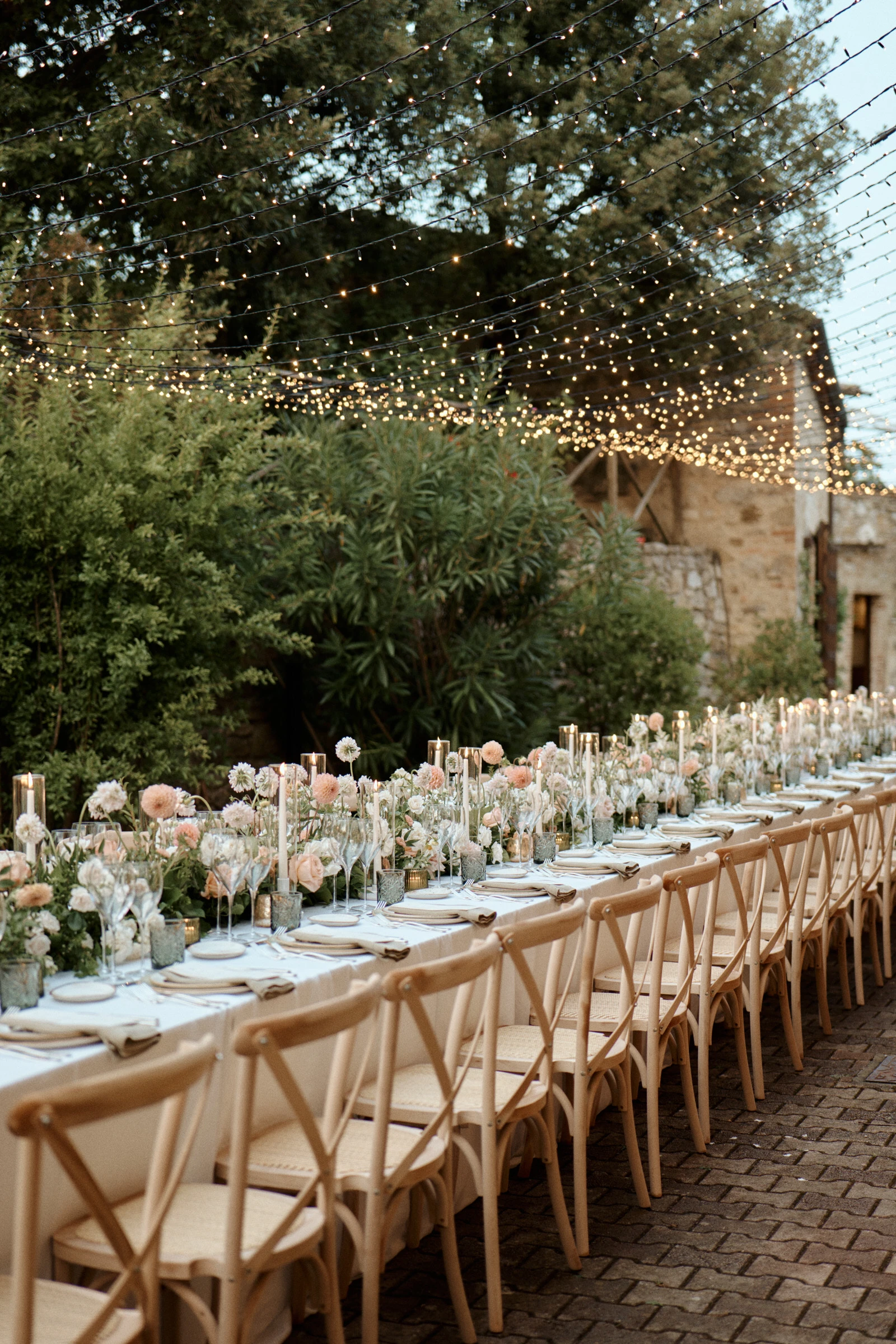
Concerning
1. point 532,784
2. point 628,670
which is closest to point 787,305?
point 628,670

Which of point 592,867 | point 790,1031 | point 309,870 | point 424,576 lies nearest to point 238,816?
point 309,870

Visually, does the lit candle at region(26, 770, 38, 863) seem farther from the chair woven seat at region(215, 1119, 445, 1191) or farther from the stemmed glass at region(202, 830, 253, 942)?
the chair woven seat at region(215, 1119, 445, 1191)

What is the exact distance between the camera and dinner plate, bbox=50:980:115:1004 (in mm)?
2613

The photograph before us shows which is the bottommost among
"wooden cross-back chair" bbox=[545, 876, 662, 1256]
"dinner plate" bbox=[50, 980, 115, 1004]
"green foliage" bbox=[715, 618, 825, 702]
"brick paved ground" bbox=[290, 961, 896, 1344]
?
"brick paved ground" bbox=[290, 961, 896, 1344]

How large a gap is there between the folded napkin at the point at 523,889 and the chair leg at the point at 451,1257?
1.27 m

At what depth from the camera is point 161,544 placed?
7.61 metres

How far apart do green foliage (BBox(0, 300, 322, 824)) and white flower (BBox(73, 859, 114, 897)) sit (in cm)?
469

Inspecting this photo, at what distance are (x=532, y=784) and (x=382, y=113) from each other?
8.84 meters

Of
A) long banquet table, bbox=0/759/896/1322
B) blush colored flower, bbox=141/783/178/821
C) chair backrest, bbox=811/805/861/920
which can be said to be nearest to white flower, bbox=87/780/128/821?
blush colored flower, bbox=141/783/178/821

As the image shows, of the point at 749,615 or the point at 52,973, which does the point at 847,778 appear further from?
the point at 749,615

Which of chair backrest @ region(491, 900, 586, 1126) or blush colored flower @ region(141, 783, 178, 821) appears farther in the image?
blush colored flower @ region(141, 783, 178, 821)

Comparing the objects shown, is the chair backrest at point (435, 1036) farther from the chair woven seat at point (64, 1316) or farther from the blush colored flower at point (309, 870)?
the blush colored flower at point (309, 870)

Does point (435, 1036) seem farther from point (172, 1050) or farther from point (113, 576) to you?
point (113, 576)

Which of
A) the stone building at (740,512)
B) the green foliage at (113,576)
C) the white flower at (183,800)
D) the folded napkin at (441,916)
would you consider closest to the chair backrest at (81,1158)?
the white flower at (183,800)
